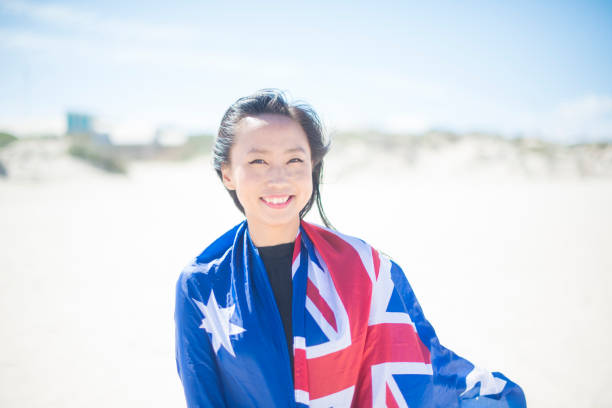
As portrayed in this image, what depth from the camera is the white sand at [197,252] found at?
3.06 meters

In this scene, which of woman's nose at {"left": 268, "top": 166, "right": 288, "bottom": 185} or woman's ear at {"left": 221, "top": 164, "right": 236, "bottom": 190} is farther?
woman's ear at {"left": 221, "top": 164, "right": 236, "bottom": 190}

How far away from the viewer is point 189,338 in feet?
4.61

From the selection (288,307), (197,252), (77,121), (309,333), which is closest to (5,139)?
(197,252)

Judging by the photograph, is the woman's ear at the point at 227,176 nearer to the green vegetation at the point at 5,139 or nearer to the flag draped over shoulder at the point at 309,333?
the flag draped over shoulder at the point at 309,333

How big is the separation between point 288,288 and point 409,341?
58cm

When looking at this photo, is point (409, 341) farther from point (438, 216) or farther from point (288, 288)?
point (438, 216)

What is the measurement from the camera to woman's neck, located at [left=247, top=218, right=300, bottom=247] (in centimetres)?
160

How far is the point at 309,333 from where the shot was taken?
1.42m

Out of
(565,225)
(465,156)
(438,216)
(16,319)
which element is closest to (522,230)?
(565,225)

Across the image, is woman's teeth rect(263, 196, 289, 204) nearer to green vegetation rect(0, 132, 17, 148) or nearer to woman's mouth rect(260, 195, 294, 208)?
woman's mouth rect(260, 195, 294, 208)

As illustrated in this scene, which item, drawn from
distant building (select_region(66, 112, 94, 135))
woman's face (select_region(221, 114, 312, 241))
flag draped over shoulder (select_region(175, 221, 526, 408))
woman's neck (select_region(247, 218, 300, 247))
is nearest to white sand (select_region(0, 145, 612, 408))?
flag draped over shoulder (select_region(175, 221, 526, 408))

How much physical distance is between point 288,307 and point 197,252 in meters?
3.06

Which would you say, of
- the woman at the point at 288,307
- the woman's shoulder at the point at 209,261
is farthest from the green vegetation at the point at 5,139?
the woman at the point at 288,307

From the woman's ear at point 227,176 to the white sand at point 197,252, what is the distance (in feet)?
6.96
